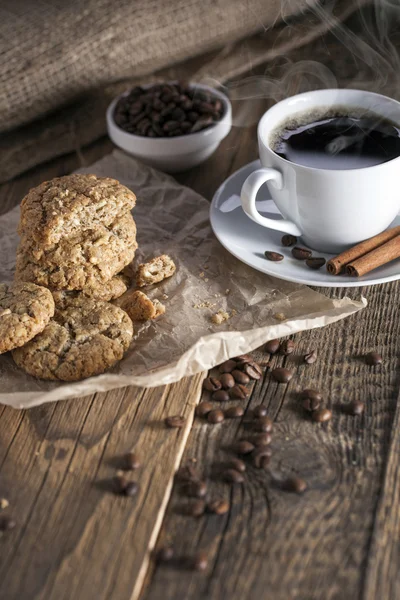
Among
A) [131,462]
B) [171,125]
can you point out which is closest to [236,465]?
[131,462]

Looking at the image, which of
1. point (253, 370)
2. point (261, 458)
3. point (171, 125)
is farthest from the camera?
point (171, 125)

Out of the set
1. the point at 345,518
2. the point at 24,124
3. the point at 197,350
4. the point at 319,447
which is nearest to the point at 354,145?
the point at 197,350

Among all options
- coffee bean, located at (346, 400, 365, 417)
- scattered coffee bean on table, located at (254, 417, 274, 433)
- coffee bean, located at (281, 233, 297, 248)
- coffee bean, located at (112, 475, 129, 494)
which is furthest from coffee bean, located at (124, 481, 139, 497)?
coffee bean, located at (281, 233, 297, 248)

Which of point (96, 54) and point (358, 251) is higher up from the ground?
point (96, 54)

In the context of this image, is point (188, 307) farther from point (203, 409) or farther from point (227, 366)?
point (203, 409)

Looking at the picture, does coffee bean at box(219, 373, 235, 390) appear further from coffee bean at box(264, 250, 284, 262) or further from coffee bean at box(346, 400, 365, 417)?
coffee bean at box(264, 250, 284, 262)
